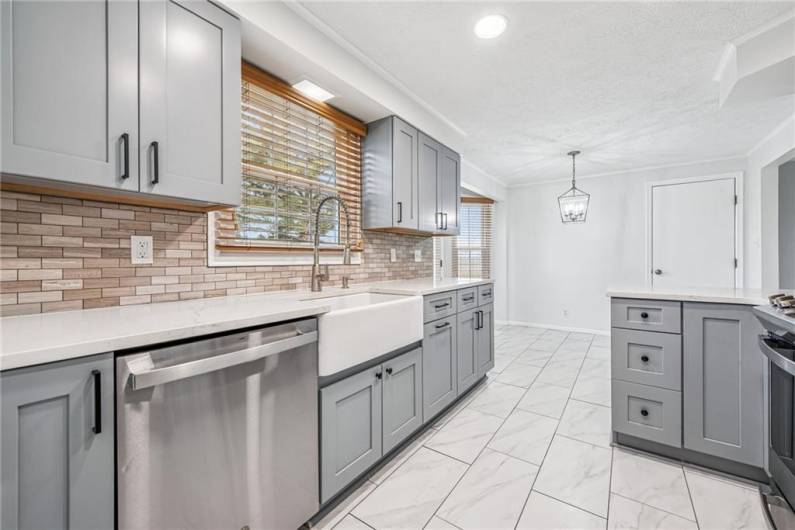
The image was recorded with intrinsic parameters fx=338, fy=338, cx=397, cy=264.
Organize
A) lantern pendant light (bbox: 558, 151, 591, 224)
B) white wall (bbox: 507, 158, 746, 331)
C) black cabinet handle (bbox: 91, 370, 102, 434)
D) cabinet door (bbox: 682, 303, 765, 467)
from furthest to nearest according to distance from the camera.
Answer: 1. white wall (bbox: 507, 158, 746, 331)
2. lantern pendant light (bbox: 558, 151, 591, 224)
3. cabinet door (bbox: 682, 303, 765, 467)
4. black cabinet handle (bbox: 91, 370, 102, 434)

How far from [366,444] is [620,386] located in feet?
5.29

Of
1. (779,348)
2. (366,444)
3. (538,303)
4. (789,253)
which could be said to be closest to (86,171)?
(366,444)

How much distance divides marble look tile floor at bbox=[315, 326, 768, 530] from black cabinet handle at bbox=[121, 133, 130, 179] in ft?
5.36

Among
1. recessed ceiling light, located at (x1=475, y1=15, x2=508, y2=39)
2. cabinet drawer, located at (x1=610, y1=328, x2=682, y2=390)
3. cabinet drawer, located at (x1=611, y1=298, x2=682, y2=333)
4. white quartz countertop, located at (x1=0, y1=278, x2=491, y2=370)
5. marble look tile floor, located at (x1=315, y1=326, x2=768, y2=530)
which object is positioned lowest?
marble look tile floor, located at (x1=315, y1=326, x2=768, y2=530)

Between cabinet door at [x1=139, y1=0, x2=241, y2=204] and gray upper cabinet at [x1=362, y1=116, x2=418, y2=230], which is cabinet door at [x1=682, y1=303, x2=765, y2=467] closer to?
gray upper cabinet at [x1=362, y1=116, x2=418, y2=230]

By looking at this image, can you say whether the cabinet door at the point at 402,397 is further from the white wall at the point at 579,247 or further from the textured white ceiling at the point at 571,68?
the white wall at the point at 579,247

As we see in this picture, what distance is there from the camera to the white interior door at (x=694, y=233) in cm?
423

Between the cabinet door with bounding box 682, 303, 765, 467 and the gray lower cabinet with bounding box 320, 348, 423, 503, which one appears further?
the cabinet door with bounding box 682, 303, 765, 467

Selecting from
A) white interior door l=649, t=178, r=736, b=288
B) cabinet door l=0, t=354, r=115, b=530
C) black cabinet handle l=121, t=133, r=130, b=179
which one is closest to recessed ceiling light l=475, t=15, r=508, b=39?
black cabinet handle l=121, t=133, r=130, b=179

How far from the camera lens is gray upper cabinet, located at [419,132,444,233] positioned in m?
2.86

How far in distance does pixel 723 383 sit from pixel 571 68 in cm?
212

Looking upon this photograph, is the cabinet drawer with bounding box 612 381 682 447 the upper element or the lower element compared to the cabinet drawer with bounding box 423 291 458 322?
lower

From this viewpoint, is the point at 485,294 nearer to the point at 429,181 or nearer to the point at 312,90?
the point at 429,181

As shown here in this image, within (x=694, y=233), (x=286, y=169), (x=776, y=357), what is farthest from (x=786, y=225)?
(x=286, y=169)
